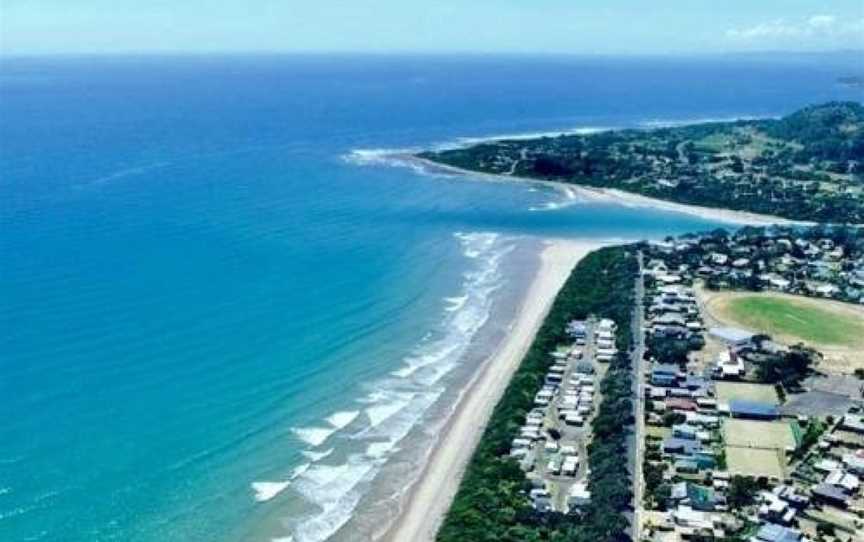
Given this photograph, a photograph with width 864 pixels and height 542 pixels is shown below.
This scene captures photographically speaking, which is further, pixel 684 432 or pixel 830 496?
pixel 684 432

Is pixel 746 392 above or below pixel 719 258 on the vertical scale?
below

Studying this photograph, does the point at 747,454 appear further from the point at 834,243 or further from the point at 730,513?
the point at 834,243

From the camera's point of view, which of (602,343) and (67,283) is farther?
(67,283)

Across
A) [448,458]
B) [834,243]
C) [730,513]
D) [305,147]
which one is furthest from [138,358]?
[305,147]

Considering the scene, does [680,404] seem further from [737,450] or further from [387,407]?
[387,407]

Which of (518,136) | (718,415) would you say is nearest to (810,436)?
(718,415)

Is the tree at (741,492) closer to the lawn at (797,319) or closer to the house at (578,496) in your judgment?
the house at (578,496)

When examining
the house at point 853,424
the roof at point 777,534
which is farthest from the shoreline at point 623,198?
the roof at point 777,534
